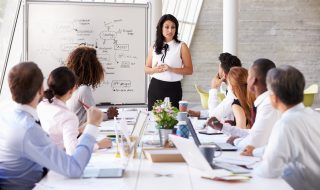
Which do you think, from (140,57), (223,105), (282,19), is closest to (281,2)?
(282,19)

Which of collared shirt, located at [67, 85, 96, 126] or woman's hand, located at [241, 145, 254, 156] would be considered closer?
woman's hand, located at [241, 145, 254, 156]

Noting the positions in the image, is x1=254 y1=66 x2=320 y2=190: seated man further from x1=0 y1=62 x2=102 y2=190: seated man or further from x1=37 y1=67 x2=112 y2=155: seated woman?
x1=37 y1=67 x2=112 y2=155: seated woman

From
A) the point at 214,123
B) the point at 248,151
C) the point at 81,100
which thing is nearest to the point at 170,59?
the point at 81,100

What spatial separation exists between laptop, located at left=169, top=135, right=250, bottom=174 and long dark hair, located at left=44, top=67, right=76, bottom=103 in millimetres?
929

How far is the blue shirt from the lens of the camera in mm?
2061

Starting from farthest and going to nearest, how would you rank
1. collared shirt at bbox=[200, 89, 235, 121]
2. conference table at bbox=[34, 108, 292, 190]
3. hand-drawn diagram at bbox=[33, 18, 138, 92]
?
hand-drawn diagram at bbox=[33, 18, 138, 92], collared shirt at bbox=[200, 89, 235, 121], conference table at bbox=[34, 108, 292, 190]

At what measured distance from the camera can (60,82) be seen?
2.84 meters

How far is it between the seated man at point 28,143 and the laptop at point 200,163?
16.5 inches

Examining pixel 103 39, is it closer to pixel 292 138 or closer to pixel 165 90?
pixel 165 90

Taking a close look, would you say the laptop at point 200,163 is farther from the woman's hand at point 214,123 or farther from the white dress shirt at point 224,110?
the white dress shirt at point 224,110

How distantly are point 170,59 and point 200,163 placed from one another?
9.50ft

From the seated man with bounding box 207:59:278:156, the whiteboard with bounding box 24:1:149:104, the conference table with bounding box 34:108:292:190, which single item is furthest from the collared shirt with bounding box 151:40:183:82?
the conference table with bounding box 34:108:292:190

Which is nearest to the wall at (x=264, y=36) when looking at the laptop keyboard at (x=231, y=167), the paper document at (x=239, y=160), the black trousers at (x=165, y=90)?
the black trousers at (x=165, y=90)

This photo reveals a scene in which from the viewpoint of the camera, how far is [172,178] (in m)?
2.07
